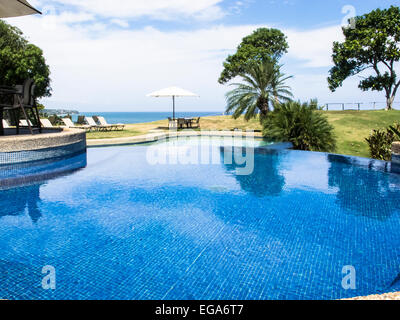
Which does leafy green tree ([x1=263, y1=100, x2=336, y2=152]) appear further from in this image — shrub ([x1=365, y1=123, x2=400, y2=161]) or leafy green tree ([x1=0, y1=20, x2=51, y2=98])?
leafy green tree ([x1=0, y1=20, x2=51, y2=98])

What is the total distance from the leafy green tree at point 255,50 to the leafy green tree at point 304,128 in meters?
17.4

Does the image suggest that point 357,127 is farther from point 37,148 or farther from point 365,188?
point 37,148

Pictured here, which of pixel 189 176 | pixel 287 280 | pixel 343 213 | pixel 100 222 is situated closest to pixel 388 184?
pixel 343 213

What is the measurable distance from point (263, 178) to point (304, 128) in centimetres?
617

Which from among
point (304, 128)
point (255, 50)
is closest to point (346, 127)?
point (304, 128)

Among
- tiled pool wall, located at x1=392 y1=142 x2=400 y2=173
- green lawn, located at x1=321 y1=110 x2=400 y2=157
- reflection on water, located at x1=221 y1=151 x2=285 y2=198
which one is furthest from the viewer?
green lawn, located at x1=321 y1=110 x2=400 y2=157

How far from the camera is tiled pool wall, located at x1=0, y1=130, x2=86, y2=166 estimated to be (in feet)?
26.5

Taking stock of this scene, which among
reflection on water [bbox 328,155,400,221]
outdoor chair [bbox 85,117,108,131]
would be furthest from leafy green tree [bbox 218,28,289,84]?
reflection on water [bbox 328,155,400,221]

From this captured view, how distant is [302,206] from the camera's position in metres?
5.71

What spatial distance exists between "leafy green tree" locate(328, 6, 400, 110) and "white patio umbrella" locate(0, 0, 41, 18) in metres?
Result: 30.3

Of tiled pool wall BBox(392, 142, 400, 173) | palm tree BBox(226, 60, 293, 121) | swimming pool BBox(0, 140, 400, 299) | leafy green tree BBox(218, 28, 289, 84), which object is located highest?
leafy green tree BBox(218, 28, 289, 84)

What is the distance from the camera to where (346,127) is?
2053 centimetres

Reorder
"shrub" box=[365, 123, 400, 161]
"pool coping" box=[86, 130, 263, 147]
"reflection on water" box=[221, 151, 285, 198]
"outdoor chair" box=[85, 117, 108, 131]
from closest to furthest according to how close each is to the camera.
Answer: "reflection on water" box=[221, 151, 285, 198] → "shrub" box=[365, 123, 400, 161] → "pool coping" box=[86, 130, 263, 147] → "outdoor chair" box=[85, 117, 108, 131]

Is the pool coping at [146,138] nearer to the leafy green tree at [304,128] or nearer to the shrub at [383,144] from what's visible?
the leafy green tree at [304,128]
